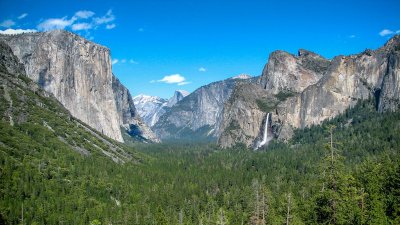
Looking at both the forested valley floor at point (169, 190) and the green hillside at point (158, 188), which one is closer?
the forested valley floor at point (169, 190)

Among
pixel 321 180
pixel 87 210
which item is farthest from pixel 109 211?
pixel 321 180

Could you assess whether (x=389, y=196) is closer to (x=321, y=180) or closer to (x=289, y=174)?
(x=321, y=180)

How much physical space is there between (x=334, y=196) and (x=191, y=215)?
3402 inches

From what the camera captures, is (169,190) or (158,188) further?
(158,188)

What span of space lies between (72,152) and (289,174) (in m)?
87.0

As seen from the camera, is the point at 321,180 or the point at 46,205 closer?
the point at 321,180

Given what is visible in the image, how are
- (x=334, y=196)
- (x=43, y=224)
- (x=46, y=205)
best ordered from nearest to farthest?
1. (x=334, y=196)
2. (x=43, y=224)
3. (x=46, y=205)

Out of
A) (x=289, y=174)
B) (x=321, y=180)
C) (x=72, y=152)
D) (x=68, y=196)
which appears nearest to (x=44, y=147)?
(x=72, y=152)

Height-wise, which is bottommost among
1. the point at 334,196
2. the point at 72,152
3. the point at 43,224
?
the point at 43,224

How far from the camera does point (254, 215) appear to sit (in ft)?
288

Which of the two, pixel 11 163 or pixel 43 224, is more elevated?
pixel 11 163

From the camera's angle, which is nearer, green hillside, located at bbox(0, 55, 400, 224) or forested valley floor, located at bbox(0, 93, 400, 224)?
forested valley floor, located at bbox(0, 93, 400, 224)

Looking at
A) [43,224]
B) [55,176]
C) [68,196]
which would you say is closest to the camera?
[43,224]

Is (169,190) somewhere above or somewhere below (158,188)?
below
